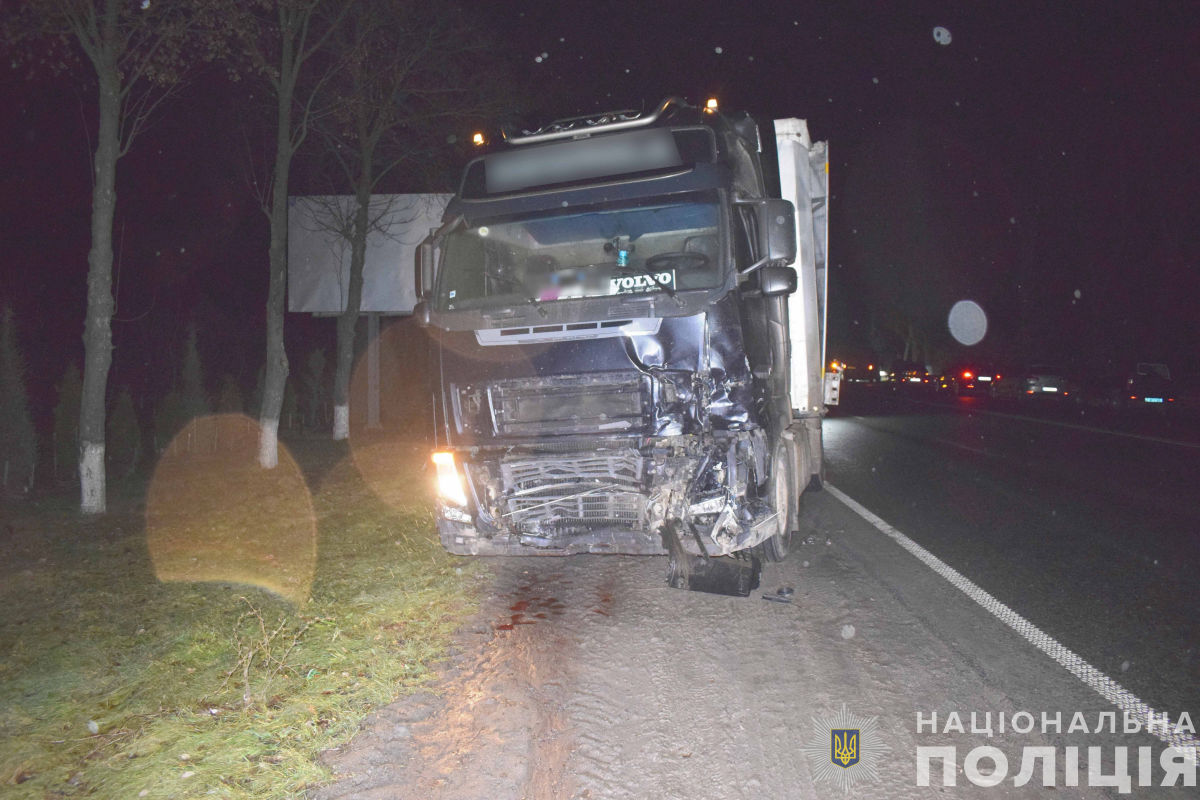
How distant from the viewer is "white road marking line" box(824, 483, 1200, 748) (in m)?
3.92

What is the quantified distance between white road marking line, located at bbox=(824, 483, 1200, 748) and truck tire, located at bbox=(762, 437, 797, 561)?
1.16 meters

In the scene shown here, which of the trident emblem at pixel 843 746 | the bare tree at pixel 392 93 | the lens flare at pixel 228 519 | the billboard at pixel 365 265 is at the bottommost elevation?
the trident emblem at pixel 843 746

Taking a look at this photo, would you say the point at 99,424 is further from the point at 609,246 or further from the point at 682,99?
the point at 682,99

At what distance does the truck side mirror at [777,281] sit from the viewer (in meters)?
5.59

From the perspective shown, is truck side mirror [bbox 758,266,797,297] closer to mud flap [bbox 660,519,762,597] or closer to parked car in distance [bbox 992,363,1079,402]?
mud flap [bbox 660,519,762,597]

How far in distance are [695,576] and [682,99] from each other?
352 centimetres

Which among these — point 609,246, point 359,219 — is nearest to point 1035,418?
point 359,219

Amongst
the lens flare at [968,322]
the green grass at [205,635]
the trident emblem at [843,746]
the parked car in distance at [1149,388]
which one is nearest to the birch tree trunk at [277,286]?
the green grass at [205,635]

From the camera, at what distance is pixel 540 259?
248 inches

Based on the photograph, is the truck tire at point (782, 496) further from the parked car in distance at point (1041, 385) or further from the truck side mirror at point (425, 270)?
the parked car in distance at point (1041, 385)

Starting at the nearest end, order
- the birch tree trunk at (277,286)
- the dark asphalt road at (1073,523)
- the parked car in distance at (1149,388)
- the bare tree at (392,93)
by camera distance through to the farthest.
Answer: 1. the dark asphalt road at (1073,523)
2. the birch tree trunk at (277,286)
3. the bare tree at (392,93)
4. the parked car in distance at (1149,388)

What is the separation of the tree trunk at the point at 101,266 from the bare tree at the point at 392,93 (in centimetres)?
516

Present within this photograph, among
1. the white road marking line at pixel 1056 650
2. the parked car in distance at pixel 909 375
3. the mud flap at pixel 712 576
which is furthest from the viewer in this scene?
the parked car in distance at pixel 909 375

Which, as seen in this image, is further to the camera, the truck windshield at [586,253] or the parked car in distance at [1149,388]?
the parked car in distance at [1149,388]
